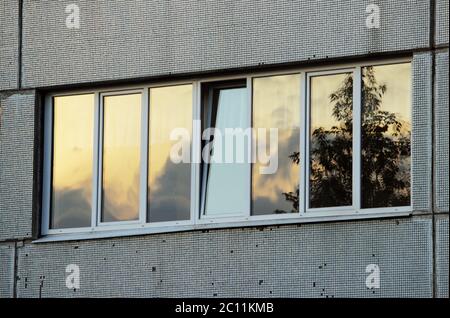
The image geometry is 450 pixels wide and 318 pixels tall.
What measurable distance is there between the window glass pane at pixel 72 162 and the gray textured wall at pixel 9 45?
0.60 m

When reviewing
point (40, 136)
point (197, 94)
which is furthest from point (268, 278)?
point (40, 136)

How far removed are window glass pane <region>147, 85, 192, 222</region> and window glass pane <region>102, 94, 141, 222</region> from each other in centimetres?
18

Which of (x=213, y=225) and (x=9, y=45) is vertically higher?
(x=9, y=45)

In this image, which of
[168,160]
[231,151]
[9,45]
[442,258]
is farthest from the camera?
[9,45]

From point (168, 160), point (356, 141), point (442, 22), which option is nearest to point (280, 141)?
point (356, 141)

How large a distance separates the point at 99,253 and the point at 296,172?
218 cm

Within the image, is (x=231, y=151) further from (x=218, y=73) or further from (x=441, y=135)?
(x=441, y=135)

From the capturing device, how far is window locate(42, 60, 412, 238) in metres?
14.2

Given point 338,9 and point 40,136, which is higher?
point 338,9

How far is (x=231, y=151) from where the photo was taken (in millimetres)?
14922

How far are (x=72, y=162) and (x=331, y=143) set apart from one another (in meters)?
2.87

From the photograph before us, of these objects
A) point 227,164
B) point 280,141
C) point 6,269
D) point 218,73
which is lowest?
point 6,269

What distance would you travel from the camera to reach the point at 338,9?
1431cm
